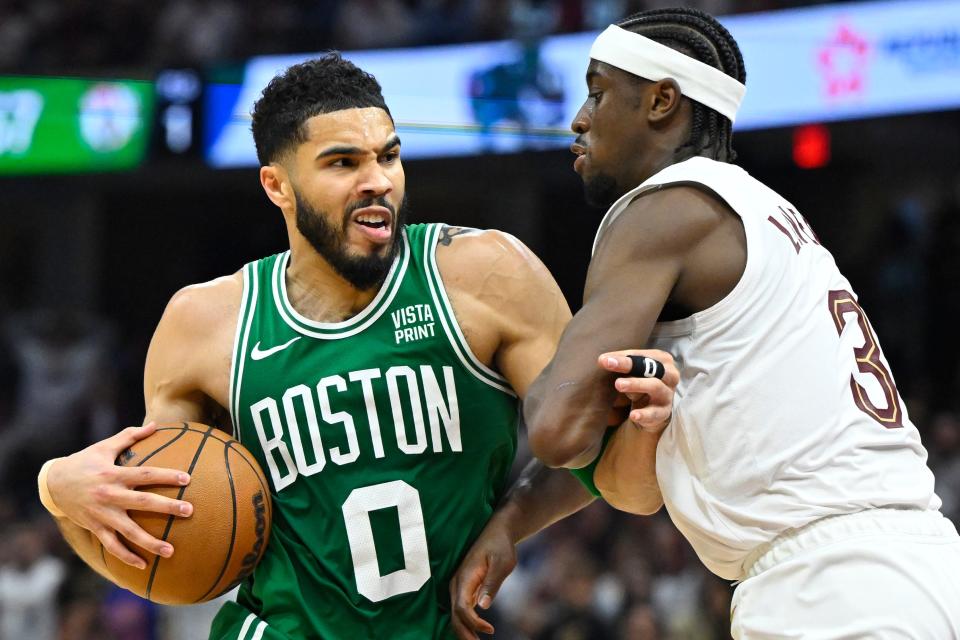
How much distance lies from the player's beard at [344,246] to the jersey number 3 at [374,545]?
57 centimetres

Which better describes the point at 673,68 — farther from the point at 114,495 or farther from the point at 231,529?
the point at 114,495

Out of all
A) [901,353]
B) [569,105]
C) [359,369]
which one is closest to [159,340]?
[359,369]

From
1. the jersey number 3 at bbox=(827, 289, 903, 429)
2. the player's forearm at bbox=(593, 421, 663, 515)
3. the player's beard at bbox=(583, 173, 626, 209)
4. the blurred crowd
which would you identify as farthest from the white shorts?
the blurred crowd

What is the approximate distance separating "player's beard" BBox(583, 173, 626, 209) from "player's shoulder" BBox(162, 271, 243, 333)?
3.63 feet

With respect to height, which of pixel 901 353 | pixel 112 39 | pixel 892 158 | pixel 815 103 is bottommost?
pixel 901 353

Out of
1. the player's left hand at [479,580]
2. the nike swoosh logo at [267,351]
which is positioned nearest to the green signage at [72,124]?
the nike swoosh logo at [267,351]

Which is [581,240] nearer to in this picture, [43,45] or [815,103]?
[815,103]

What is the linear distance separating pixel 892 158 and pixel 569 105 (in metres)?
3.66

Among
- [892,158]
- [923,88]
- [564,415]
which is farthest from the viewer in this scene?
[892,158]

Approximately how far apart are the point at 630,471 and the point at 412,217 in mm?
11632

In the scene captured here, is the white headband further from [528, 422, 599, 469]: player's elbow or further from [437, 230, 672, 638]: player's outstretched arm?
[528, 422, 599, 469]: player's elbow

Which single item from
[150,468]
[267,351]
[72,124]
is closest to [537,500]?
[267,351]

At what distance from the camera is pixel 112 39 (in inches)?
520

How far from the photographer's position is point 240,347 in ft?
12.1
